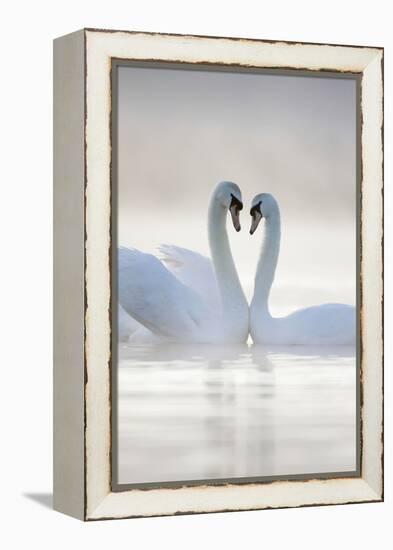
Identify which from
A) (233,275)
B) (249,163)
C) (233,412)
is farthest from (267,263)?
(233,412)

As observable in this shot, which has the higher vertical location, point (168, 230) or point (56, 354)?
point (168, 230)

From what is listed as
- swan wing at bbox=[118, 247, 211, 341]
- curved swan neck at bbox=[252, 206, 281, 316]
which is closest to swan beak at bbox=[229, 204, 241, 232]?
curved swan neck at bbox=[252, 206, 281, 316]

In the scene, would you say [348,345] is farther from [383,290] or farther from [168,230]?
[168,230]

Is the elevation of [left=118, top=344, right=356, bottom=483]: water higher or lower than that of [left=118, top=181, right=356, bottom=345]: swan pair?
lower

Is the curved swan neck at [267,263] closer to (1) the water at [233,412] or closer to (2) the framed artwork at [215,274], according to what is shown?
(2) the framed artwork at [215,274]

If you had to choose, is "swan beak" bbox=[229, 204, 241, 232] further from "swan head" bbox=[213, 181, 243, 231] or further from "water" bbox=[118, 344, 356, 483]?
"water" bbox=[118, 344, 356, 483]

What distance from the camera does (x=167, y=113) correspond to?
347 inches

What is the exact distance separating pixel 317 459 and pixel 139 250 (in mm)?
1286

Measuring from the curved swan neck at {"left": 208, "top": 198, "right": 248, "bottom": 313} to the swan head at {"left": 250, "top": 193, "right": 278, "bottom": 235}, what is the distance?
0.13m

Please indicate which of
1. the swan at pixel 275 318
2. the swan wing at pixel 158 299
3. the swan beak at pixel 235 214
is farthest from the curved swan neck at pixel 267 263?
the swan wing at pixel 158 299

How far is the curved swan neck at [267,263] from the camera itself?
9000mm

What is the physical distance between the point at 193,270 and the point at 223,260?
0.53 ft

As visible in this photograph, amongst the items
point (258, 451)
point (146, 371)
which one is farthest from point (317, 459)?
point (146, 371)

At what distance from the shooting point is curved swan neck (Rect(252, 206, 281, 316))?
9.00 metres
